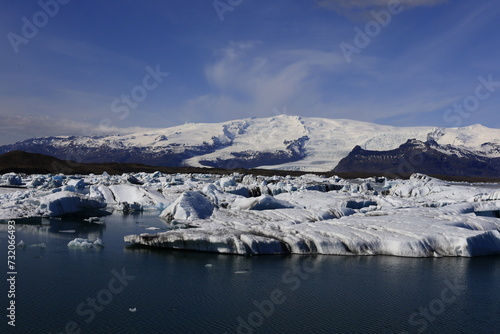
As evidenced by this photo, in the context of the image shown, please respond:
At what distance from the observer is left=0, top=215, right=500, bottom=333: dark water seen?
38.7 feet

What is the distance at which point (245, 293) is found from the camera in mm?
14492

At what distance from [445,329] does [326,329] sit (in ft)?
11.6

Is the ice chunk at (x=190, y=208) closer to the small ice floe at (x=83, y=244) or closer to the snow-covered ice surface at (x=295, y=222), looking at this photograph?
the snow-covered ice surface at (x=295, y=222)

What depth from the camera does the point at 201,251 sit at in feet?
66.6

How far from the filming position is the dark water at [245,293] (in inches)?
464

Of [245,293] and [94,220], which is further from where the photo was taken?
[94,220]

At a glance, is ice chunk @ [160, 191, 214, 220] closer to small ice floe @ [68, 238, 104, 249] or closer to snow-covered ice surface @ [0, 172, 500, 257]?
snow-covered ice surface @ [0, 172, 500, 257]

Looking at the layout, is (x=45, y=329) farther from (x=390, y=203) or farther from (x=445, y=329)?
(x=390, y=203)

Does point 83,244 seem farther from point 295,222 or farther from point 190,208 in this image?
point 295,222

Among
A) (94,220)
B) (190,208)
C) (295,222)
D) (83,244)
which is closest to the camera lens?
(83,244)

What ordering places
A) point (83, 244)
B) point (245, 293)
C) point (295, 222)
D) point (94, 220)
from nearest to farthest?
1. point (245, 293)
2. point (83, 244)
3. point (295, 222)
4. point (94, 220)

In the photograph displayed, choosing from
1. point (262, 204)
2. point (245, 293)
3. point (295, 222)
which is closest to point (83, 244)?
point (245, 293)

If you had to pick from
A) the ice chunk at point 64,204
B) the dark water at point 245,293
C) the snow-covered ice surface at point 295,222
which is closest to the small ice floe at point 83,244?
the snow-covered ice surface at point 295,222

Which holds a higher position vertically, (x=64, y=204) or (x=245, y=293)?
(x=64, y=204)
